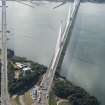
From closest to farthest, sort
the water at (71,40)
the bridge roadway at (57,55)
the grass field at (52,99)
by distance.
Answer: the grass field at (52,99), the bridge roadway at (57,55), the water at (71,40)

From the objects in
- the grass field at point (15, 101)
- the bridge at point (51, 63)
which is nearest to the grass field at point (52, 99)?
the bridge at point (51, 63)

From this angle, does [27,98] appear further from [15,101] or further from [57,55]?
[57,55]

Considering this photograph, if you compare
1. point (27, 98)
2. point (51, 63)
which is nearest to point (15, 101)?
point (27, 98)

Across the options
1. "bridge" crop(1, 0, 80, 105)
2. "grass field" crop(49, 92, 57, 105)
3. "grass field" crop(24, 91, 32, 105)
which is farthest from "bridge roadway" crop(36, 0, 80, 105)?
"grass field" crop(24, 91, 32, 105)

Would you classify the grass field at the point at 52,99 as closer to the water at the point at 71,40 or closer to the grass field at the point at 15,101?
the grass field at the point at 15,101

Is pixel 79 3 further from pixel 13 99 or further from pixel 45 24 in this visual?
pixel 13 99

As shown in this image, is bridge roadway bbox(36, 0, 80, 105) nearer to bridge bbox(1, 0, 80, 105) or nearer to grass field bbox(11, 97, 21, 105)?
bridge bbox(1, 0, 80, 105)
